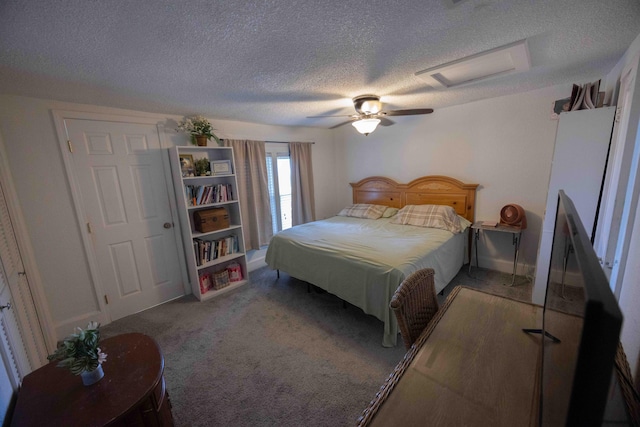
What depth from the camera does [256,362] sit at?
6.68 feet

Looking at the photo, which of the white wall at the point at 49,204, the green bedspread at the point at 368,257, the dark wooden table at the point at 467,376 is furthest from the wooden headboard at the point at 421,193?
the white wall at the point at 49,204

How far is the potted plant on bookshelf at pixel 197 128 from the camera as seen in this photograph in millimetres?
2904

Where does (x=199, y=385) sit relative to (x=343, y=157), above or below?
below

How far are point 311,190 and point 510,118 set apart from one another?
294 cm

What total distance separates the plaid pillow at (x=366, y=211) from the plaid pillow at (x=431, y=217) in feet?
1.26

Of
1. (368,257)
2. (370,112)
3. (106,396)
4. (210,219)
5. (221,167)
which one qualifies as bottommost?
(106,396)

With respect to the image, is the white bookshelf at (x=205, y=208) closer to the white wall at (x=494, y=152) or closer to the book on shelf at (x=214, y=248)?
the book on shelf at (x=214, y=248)

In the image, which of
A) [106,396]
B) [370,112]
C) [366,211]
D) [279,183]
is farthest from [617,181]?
[279,183]

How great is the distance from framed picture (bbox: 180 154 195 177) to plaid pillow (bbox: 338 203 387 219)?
2417 millimetres

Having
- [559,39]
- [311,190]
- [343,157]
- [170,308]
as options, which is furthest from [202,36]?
[343,157]

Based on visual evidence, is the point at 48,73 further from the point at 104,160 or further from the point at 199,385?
the point at 199,385

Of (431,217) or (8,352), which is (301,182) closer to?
(431,217)

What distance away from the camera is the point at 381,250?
2.46 meters

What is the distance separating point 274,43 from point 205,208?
2330 mm
